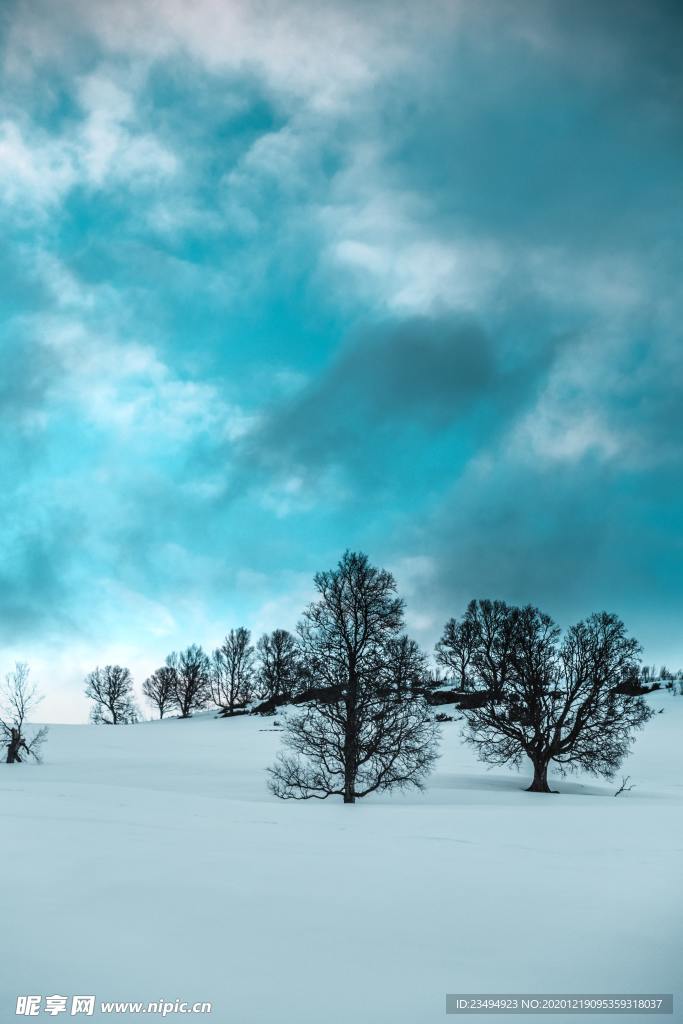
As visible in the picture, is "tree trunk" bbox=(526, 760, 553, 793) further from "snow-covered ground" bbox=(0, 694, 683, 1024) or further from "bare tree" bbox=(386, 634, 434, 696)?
"snow-covered ground" bbox=(0, 694, 683, 1024)

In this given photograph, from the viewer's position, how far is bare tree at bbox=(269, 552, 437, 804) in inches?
872

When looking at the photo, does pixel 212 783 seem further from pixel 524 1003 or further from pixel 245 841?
pixel 524 1003

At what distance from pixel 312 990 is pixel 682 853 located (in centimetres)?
824

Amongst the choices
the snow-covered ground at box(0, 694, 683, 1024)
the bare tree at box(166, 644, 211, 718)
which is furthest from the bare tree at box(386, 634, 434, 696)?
the bare tree at box(166, 644, 211, 718)

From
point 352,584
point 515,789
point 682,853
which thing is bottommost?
point 515,789

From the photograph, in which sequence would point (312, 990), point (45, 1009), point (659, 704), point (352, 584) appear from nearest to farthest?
point (45, 1009) → point (312, 990) → point (352, 584) → point (659, 704)

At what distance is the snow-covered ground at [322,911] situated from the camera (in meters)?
4.53

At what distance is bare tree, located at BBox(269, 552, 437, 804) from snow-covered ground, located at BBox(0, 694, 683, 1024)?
9.19m

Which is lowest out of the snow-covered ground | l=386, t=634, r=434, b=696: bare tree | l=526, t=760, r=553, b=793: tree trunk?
l=526, t=760, r=553, b=793: tree trunk

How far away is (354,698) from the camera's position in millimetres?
22156

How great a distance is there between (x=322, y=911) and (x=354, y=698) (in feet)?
53.2

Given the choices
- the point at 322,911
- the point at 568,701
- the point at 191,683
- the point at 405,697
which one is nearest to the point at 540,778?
the point at 568,701

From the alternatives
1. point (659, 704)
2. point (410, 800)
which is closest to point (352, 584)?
point (410, 800)

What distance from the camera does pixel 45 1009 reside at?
4145mm
